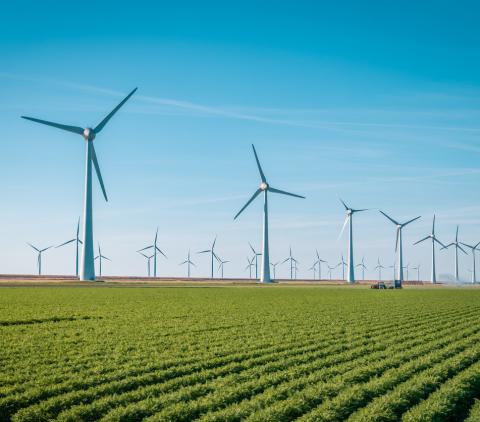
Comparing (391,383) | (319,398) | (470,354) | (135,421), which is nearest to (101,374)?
(135,421)

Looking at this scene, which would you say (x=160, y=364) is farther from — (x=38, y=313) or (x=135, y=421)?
(x=38, y=313)

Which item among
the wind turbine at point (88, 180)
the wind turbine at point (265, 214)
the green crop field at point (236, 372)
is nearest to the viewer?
the green crop field at point (236, 372)

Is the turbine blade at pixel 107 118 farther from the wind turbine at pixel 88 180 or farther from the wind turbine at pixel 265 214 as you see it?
the wind turbine at pixel 265 214

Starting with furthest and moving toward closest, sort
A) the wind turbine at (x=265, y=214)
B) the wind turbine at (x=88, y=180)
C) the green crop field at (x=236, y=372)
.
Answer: the wind turbine at (x=265, y=214) < the wind turbine at (x=88, y=180) < the green crop field at (x=236, y=372)

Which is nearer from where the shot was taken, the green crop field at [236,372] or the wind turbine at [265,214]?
the green crop field at [236,372]

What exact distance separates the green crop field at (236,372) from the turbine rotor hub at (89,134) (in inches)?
2345

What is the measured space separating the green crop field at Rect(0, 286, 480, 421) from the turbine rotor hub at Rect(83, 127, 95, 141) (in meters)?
59.6

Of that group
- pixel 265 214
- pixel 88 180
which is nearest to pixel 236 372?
pixel 88 180

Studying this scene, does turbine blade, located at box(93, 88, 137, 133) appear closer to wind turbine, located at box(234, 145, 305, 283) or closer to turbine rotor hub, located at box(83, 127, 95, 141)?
turbine rotor hub, located at box(83, 127, 95, 141)

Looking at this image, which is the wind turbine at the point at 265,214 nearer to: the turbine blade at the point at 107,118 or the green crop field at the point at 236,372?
the turbine blade at the point at 107,118

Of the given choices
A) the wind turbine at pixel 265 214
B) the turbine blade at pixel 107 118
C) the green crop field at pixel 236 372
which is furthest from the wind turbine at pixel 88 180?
the green crop field at pixel 236 372

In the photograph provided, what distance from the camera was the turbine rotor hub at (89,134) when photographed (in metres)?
85.1

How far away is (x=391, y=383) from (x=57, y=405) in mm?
8391

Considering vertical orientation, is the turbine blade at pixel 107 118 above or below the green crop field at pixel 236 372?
above
